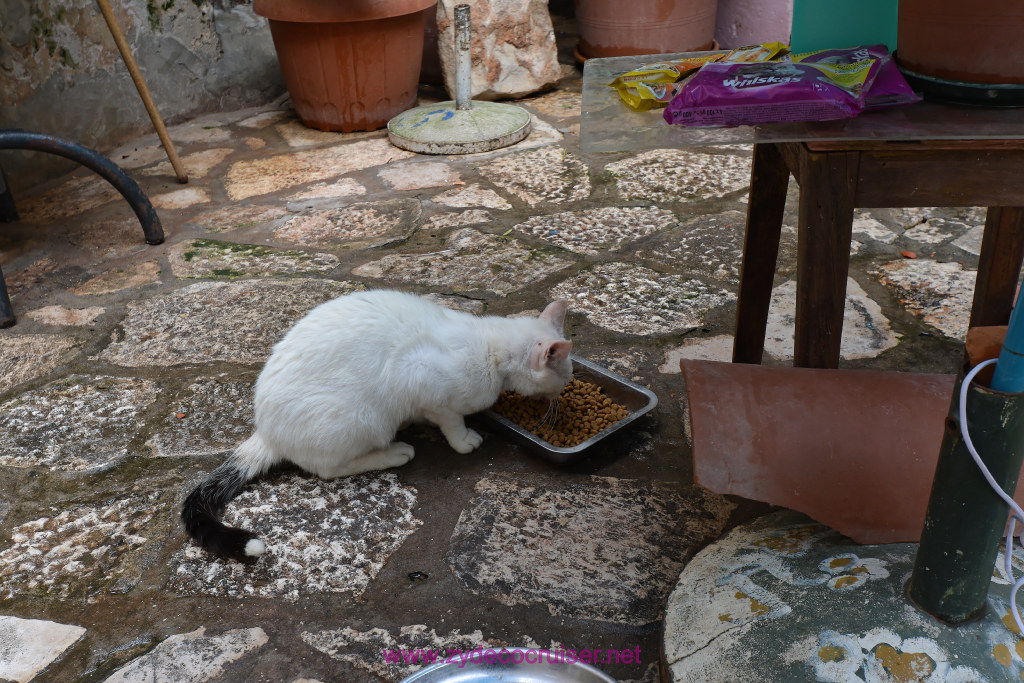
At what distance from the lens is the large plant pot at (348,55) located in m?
4.15

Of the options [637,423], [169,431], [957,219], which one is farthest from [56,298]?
[957,219]

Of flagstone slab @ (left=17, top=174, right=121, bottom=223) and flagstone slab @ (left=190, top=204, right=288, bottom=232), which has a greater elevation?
flagstone slab @ (left=17, top=174, right=121, bottom=223)

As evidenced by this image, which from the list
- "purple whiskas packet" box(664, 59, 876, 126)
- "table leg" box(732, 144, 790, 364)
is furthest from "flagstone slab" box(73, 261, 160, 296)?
"purple whiskas packet" box(664, 59, 876, 126)

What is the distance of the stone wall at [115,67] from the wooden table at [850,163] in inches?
124

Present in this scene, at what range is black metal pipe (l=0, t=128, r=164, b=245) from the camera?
279 centimetres

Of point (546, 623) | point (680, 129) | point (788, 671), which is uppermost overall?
point (680, 129)

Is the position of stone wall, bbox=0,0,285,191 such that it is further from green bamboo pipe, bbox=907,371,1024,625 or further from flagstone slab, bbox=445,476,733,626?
green bamboo pipe, bbox=907,371,1024,625

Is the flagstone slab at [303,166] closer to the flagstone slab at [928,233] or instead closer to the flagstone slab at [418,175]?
the flagstone slab at [418,175]

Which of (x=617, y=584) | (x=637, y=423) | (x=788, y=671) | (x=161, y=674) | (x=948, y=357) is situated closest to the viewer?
(x=788, y=671)

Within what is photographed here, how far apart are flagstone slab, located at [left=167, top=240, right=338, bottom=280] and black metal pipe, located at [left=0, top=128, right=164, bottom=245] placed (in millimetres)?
145

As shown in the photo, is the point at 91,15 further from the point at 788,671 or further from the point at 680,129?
the point at 788,671

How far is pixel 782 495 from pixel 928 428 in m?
0.39

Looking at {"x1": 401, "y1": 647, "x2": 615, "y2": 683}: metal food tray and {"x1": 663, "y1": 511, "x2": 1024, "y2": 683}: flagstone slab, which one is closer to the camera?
{"x1": 663, "y1": 511, "x2": 1024, "y2": 683}: flagstone slab

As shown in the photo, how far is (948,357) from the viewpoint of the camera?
2393mm
